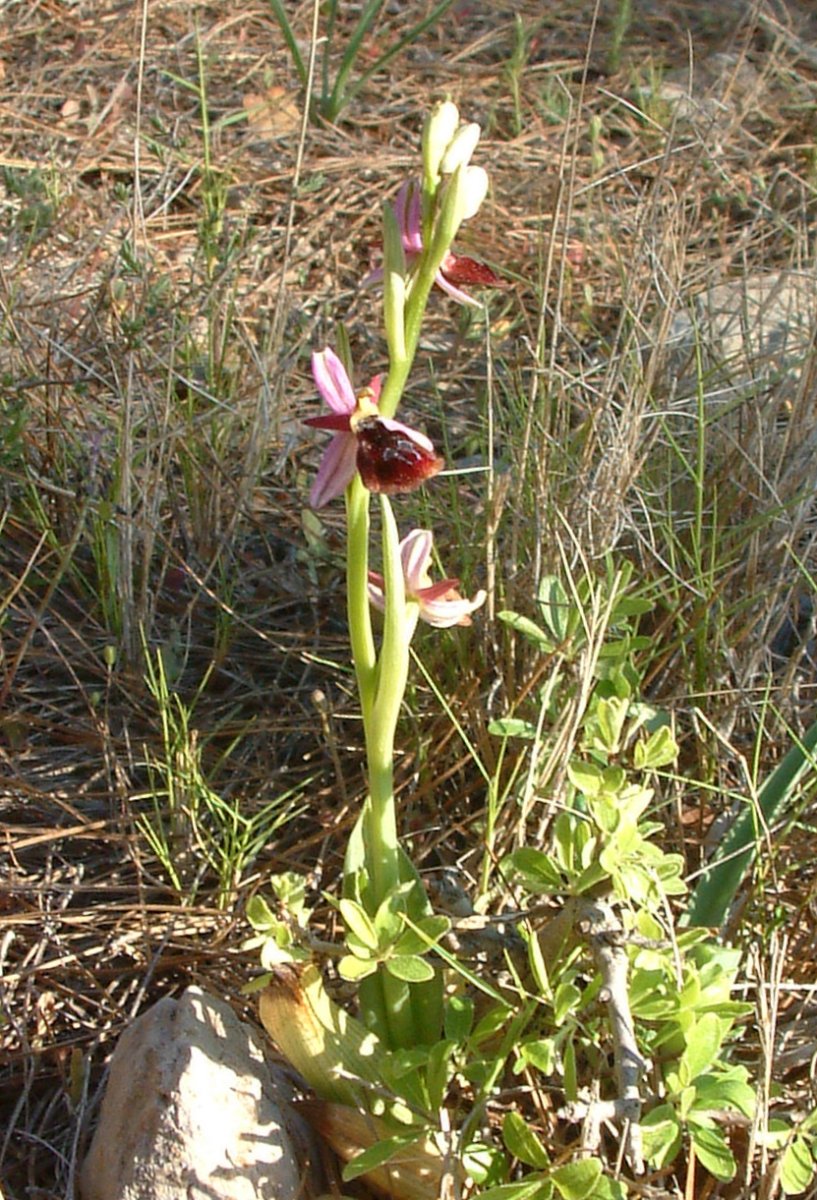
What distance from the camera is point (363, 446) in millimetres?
1263

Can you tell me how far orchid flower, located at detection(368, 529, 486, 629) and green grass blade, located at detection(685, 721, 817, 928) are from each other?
1.58 feet

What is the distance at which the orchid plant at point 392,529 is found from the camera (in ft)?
4.15

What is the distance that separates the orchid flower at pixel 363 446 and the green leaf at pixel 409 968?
0.48 meters

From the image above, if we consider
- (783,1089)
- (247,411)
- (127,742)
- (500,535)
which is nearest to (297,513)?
(247,411)

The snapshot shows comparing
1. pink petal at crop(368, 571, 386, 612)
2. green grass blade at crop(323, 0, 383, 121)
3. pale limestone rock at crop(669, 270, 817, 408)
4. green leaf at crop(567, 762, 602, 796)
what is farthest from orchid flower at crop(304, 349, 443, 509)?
green grass blade at crop(323, 0, 383, 121)

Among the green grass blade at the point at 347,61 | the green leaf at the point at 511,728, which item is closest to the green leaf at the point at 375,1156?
the green leaf at the point at 511,728

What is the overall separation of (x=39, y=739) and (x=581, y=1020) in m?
1.03

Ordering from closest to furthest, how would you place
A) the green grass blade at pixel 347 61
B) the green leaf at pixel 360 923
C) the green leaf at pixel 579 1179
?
the green leaf at pixel 579 1179, the green leaf at pixel 360 923, the green grass blade at pixel 347 61

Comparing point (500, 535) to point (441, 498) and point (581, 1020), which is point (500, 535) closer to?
point (441, 498)

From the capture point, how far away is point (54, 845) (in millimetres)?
1931

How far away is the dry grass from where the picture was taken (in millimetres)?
1811

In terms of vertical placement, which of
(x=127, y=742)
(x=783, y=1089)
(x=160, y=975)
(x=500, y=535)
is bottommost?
(x=160, y=975)

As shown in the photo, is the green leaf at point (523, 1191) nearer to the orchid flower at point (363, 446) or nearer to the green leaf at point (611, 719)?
the green leaf at point (611, 719)

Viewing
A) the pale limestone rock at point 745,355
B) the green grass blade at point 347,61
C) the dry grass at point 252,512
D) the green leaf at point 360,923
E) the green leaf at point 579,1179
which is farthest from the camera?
the green grass blade at point 347,61
